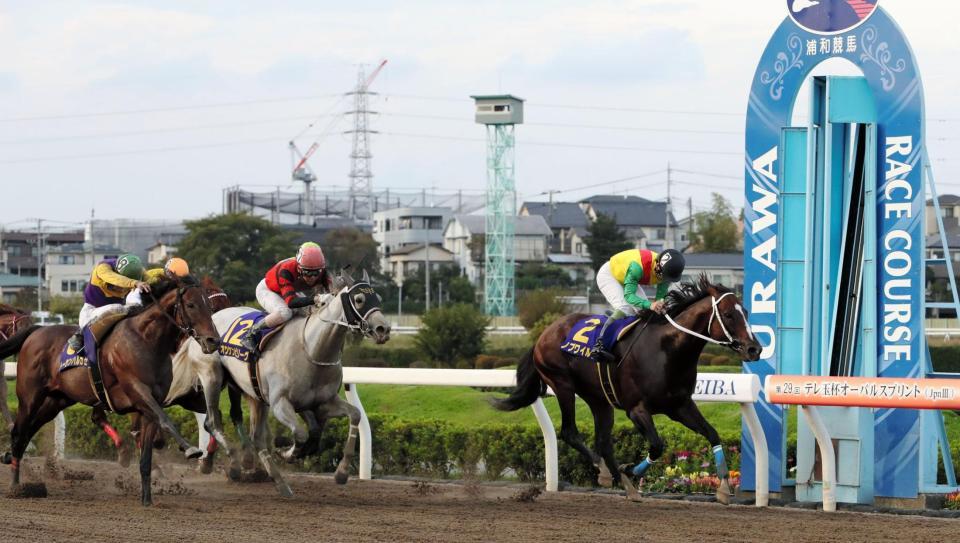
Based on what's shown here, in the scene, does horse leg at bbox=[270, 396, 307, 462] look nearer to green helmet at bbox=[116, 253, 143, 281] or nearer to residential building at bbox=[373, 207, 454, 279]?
green helmet at bbox=[116, 253, 143, 281]

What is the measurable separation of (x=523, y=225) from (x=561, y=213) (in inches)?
335

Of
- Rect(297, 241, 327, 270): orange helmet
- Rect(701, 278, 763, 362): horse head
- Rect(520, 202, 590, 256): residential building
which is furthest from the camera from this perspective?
Rect(520, 202, 590, 256): residential building

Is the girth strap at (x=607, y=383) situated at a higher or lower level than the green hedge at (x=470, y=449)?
higher

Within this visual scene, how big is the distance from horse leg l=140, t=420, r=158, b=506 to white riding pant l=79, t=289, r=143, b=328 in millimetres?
854

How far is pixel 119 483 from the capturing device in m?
8.80

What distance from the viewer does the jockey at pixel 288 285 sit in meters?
8.79

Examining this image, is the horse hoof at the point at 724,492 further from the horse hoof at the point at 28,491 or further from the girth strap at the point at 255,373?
the horse hoof at the point at 28,491

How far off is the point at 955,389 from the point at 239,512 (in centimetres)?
401

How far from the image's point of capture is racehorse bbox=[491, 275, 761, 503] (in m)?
7.68

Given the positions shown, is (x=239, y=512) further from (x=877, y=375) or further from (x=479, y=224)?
(x=479, y=224)

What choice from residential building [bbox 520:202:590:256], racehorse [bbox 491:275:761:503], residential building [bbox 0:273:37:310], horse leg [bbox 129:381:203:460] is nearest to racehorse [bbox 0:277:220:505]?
horse leg [bbox 129:381:203:460]

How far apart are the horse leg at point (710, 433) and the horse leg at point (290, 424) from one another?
7.54ft

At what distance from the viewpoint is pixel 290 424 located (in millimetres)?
8203

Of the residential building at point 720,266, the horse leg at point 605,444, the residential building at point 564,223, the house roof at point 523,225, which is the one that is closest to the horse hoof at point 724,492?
the horse leg at point 605,444
